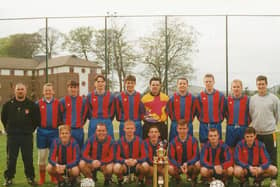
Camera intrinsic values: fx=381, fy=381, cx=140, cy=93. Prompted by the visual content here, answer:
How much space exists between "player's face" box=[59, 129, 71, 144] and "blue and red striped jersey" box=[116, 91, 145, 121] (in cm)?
88

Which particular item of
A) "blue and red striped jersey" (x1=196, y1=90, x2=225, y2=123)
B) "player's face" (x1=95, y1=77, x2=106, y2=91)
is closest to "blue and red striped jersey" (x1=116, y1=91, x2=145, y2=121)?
"player's face" (x1=95, y1=77, x2=106, y2=91)

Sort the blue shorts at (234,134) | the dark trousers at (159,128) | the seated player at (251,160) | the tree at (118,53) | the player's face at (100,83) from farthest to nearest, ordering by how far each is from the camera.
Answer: the tree at (118,53), the dark trousers at (159,128), the player's face at (100,83), the blue shorts at (234,134), the seated player at (251,160)

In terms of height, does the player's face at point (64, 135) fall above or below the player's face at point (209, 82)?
below

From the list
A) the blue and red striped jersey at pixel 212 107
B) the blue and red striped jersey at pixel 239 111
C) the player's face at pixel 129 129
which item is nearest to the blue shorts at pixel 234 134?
the blue and red striped jersey at pixel 239 111

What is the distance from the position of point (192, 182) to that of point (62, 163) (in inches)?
68.2

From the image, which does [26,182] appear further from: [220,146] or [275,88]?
[275,88]

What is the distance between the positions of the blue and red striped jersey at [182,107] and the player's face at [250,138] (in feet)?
3.00

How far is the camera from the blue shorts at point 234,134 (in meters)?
5.27

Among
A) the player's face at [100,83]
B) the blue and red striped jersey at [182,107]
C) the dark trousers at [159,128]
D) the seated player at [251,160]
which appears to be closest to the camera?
the seated player at [251,160]

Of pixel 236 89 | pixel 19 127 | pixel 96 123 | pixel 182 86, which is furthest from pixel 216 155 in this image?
pixel 19 127

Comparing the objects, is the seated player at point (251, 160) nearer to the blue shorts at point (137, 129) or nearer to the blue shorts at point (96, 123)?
the blue shorts at point (137, 129)

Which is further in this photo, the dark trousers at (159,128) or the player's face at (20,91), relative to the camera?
the dark trousers at (159,128)

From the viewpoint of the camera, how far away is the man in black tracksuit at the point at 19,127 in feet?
17.0

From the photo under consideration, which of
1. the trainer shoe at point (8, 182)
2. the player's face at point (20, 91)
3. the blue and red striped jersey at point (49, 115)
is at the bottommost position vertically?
the trainer shoe at point (8, 182)
